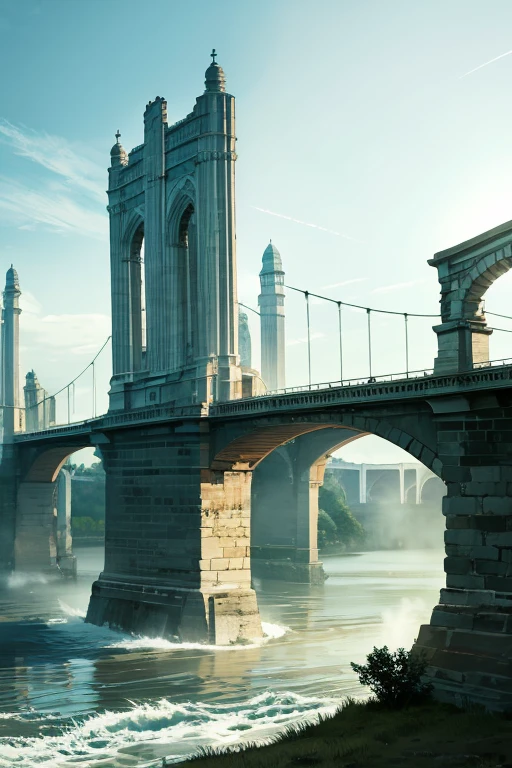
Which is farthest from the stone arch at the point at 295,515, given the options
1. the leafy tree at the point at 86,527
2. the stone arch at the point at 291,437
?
the leafy tree at the point at 86,527

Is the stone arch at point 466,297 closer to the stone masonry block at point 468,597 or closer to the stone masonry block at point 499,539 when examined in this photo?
the stone masonry block at point 499,539

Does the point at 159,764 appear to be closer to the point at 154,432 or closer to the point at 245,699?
the point at 245,699

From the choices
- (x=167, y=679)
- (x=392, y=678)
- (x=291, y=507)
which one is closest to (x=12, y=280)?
(x=291, y=507)

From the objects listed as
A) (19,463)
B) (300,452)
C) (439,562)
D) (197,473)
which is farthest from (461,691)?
(439,562)

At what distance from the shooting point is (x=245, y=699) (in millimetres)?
32469

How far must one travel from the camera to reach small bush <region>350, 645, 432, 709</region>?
26688 millimetres

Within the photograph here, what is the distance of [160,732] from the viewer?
29.0 m

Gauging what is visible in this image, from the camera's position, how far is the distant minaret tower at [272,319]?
277ft

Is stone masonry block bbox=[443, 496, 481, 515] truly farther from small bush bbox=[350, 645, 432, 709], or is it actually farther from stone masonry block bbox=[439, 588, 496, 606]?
small bush bbox=[350, 645, 432, 709]

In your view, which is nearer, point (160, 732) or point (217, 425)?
point (160, 732)

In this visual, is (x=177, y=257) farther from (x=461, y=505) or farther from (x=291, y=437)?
(x=461, y=505)

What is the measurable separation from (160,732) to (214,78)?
30.4m

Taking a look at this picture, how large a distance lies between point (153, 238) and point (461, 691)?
30639 mm

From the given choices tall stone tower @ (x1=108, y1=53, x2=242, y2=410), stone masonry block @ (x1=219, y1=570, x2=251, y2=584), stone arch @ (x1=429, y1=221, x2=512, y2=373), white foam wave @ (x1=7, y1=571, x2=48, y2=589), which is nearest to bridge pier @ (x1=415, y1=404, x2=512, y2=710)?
stone arch @ (x1=429, y1=221, x2=512, y2=373)
